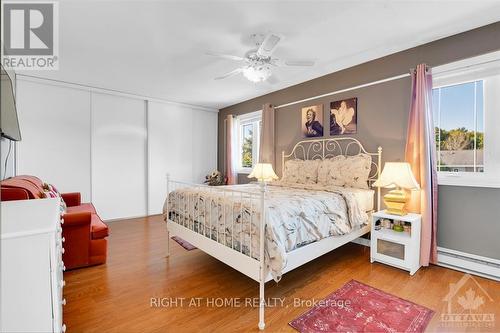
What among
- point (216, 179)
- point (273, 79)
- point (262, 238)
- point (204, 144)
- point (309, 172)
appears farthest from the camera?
point (204, 144)

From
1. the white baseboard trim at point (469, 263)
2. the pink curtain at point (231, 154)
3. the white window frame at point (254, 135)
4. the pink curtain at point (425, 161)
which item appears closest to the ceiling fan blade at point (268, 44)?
the pink curtain at point (425, 161)

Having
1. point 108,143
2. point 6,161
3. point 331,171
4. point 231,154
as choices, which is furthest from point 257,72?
point 108,143

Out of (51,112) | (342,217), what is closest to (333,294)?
(342,217)

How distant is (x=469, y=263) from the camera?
2623 mm

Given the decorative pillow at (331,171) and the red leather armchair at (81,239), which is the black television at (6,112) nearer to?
the red leather armchair at (81,239)

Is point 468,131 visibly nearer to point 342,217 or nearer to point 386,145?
point 386,145

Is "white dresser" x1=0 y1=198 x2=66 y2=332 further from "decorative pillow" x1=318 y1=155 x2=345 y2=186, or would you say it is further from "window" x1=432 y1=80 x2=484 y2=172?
"window" x1=432 y1=80 x2=484 y2=172

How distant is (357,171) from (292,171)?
107cm

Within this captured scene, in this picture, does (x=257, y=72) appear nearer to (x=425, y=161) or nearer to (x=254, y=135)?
(x=425, y=161)

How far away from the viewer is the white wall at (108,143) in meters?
4.10

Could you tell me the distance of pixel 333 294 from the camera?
7.32 feet

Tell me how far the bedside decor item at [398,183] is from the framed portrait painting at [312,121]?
1.42 metres

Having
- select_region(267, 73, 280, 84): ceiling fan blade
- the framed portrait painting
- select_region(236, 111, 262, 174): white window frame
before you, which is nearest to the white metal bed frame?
the framed portrait painting

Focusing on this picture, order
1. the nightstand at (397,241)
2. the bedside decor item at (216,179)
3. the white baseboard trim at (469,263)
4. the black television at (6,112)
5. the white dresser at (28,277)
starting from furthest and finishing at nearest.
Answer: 1. the bedside decor item at (216,179)
2. the nightstand at (397,241)
3. the white baseboard trim at (469,263)
4. the black television at (6,112)
5. the white dresser at (28,277)
